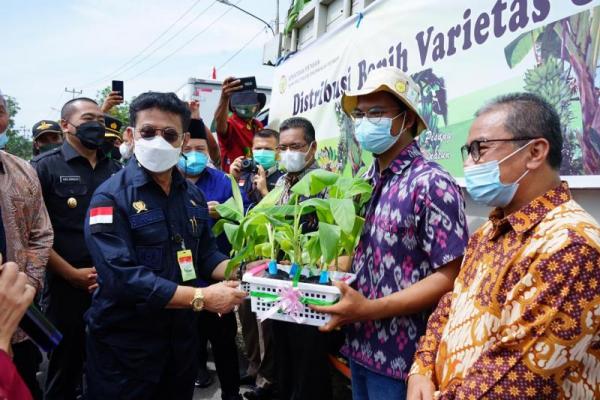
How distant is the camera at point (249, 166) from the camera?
3818 millimetres

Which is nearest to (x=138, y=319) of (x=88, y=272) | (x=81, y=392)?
(x=88, y=272)

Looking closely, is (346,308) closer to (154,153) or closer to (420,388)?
(420,388)

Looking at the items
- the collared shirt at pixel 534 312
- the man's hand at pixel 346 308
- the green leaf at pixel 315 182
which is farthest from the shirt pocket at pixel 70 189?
the collared shirt at pixel 534 312

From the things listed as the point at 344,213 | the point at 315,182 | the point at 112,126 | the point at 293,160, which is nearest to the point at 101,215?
the point at 315,182

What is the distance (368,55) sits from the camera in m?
3.32

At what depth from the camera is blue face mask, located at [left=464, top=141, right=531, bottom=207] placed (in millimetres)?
1332

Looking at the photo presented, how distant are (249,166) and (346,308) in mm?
2451

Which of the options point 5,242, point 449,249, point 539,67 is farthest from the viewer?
point 5,242

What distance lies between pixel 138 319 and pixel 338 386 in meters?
2.17

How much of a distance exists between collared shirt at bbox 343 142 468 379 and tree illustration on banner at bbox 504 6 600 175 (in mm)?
651

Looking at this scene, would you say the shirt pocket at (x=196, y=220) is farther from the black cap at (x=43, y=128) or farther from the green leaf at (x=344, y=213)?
the black cap at (x=43, y=128)

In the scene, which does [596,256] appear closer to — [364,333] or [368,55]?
[364,333]

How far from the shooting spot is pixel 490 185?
53.3 inches

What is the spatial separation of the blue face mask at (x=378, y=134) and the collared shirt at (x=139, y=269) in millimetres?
983
